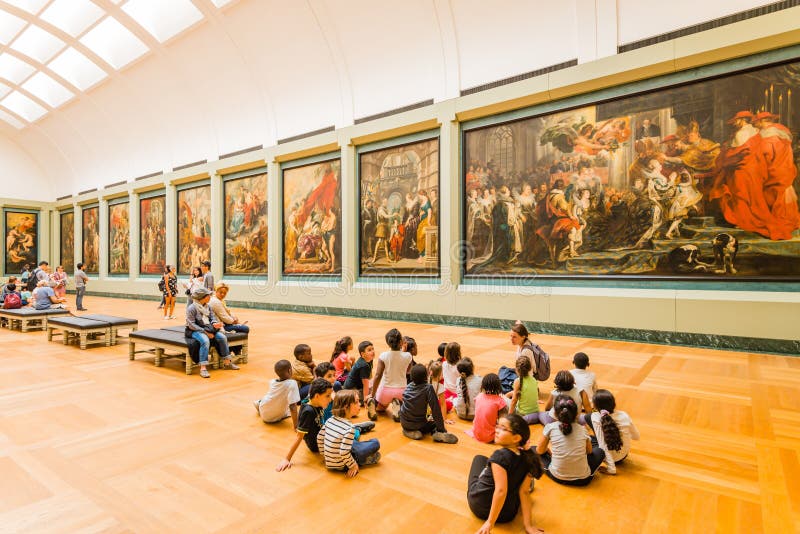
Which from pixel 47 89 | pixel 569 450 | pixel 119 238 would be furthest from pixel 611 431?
pixel 47 89

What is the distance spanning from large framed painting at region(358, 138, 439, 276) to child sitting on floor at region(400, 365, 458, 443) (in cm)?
848

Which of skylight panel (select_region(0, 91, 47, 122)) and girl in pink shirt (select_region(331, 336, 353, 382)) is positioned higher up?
skylight panel (select_region(0, 91, 47, 122))

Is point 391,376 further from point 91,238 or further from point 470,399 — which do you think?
point 91,238

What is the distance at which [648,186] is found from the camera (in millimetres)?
9320

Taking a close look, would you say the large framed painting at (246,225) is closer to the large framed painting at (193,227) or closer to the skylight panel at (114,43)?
the large framed painting at (193,227)

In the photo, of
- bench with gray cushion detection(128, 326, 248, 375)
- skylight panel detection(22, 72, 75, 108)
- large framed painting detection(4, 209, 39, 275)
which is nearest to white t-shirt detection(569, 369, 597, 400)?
bench with gray cushion detection(128, 326, 248, 375)

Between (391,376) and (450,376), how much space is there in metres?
0.78

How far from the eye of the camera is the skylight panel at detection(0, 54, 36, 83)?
67.5 ft

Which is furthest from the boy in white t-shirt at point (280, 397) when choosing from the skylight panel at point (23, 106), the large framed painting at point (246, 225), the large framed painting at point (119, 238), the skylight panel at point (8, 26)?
the skylight panel at point (23, 106)

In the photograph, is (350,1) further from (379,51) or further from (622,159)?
(622,159)

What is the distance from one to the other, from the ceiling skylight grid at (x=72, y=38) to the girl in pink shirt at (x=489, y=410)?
→ 51.9ft

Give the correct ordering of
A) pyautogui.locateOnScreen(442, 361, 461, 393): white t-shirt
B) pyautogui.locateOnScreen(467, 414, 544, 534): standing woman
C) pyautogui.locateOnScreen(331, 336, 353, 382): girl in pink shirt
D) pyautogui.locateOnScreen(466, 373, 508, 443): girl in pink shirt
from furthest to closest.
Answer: pyautogui.locateOnScreen(331, 336, 353, 382): girl in pink shirt < pyautogui.locateOnScreen(442, 361, 461, 393): white t-shirt < pyautogui.locateOnScreen(466, 373, 508, 443): girl in pink shirt < pyautogui.locateOnScreen(467, 414, 544, 534): standing woman

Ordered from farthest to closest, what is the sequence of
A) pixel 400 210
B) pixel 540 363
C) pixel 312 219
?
pixel 312 219
pixel 400 210
pixel 540 363

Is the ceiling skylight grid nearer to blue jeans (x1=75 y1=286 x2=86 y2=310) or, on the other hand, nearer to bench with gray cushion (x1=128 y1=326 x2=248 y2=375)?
blue jeans (x1=75 y1=286 x2=86 y2=310)
